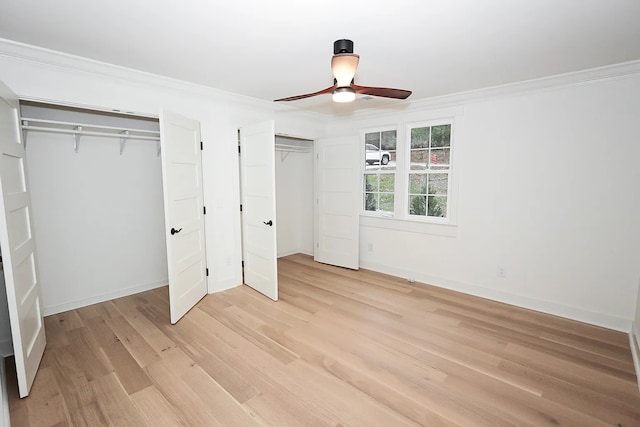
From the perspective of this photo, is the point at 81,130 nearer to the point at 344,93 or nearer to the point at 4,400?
the point at 4,400

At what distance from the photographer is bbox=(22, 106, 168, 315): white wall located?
3180 millimetres

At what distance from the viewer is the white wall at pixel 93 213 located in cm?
318

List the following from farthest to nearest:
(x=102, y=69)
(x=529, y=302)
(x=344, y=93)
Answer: (x=529, y=302), (x=102, y=69), (x=344, y=93)

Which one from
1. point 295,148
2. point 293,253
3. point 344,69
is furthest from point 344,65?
point 293,253

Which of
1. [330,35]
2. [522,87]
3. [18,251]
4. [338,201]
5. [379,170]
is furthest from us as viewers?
[338,201]

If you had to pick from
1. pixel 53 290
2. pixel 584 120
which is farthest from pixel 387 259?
pixel 53 290

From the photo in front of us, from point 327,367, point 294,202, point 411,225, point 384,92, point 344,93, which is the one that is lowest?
point 327,367

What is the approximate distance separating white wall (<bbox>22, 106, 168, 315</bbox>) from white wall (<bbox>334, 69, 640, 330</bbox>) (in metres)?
3.80

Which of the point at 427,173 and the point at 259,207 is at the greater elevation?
the point at 427,173

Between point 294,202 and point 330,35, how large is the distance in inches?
151

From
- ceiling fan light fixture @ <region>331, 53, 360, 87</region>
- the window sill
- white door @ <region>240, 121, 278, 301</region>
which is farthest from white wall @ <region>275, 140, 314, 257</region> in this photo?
ceiling fan light fixture @ <region>331, 53, 360, 87</region>

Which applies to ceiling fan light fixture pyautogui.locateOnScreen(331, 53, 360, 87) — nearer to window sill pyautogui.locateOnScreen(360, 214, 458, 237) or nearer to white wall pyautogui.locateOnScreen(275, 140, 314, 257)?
window sill pyautogui.locateOnScreen(360, 214, 458, 237)

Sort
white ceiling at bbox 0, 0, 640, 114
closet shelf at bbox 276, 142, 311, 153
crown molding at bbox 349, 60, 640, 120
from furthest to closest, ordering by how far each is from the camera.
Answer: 1. closet shelf at bbox 276, 142, 311, 153
2. crown molding at bbox 349, 60, 640, 120
3. white ceiling at bbox 0, 0, 640, 114

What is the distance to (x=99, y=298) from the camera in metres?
3.59
